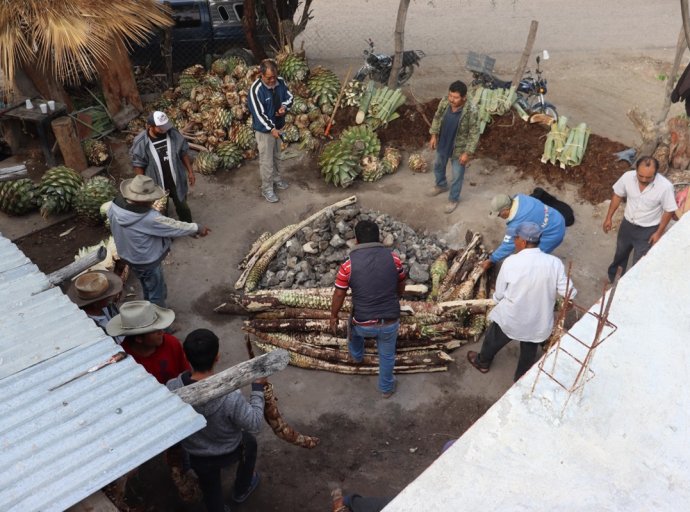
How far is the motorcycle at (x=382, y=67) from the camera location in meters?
11.3

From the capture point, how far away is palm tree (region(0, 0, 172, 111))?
8.39m

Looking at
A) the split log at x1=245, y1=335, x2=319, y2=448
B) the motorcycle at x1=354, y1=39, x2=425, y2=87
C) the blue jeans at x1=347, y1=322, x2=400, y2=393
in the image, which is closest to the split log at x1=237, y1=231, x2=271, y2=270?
the blue jeans at x1=347, y1=322, x2=400, y2=393

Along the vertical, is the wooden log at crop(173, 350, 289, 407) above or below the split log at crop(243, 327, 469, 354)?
above

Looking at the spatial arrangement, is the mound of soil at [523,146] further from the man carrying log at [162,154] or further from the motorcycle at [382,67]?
the man carrying log at [162,154]

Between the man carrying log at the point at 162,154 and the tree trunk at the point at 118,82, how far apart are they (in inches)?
126

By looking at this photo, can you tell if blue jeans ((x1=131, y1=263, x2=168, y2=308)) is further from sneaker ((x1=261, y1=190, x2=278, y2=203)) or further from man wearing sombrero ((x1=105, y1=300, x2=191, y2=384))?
sneaker ((x1=261, y1=190, x2=278, y2=203))

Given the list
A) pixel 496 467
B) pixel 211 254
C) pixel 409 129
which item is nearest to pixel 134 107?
pixel 211 254

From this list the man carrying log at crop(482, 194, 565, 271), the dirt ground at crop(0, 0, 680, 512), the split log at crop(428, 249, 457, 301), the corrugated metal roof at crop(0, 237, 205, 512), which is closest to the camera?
the corrugated metal roof at crop(0, 237, 205, 512)

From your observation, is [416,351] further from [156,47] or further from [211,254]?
[156,47]

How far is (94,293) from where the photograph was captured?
207 inches

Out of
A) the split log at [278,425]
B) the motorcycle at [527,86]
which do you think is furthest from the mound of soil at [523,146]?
the split log at [278,425]

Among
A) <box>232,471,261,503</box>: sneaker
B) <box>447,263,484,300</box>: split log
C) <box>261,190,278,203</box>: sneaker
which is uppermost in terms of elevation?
<box>261,190,278,203</box>: sneaker

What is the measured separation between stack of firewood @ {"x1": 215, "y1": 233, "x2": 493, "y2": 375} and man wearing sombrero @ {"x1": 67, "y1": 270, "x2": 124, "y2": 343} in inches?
65.1

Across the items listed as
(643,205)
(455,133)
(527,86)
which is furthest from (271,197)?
(527,86)
